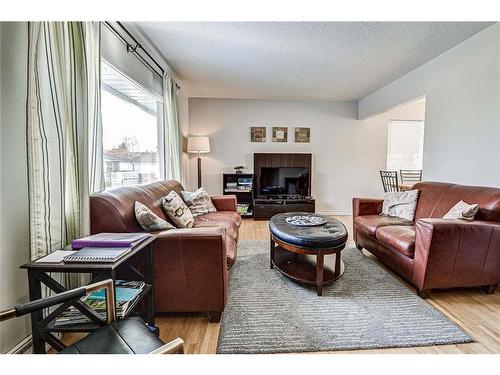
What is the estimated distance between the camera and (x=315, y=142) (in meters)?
5.34

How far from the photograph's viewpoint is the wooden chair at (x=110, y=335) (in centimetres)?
90

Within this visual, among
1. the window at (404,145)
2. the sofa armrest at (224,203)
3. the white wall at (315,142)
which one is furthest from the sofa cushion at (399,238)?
the window at (404,145)

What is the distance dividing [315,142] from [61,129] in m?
4.66

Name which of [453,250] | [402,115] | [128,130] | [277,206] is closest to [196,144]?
[128,130]

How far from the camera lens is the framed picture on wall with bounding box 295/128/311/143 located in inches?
209

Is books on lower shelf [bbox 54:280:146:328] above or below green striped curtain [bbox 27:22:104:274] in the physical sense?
below

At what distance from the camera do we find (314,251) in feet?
6.54

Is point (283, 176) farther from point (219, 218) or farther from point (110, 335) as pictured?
point (110, 335)

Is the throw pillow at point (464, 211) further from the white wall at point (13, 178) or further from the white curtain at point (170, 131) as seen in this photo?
the white curtain at point (170, 131)

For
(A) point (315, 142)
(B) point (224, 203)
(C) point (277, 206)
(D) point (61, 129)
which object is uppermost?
(A) point (315, 142)

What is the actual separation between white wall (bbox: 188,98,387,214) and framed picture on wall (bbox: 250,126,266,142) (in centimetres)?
9

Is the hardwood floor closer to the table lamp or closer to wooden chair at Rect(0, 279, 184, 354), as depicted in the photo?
wooden chair at Rect(0, 279, 184, 354)

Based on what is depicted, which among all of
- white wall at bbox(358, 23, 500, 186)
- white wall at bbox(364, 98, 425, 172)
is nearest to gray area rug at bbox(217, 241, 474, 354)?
white wall at bbox(358, 23, 500, 186)
